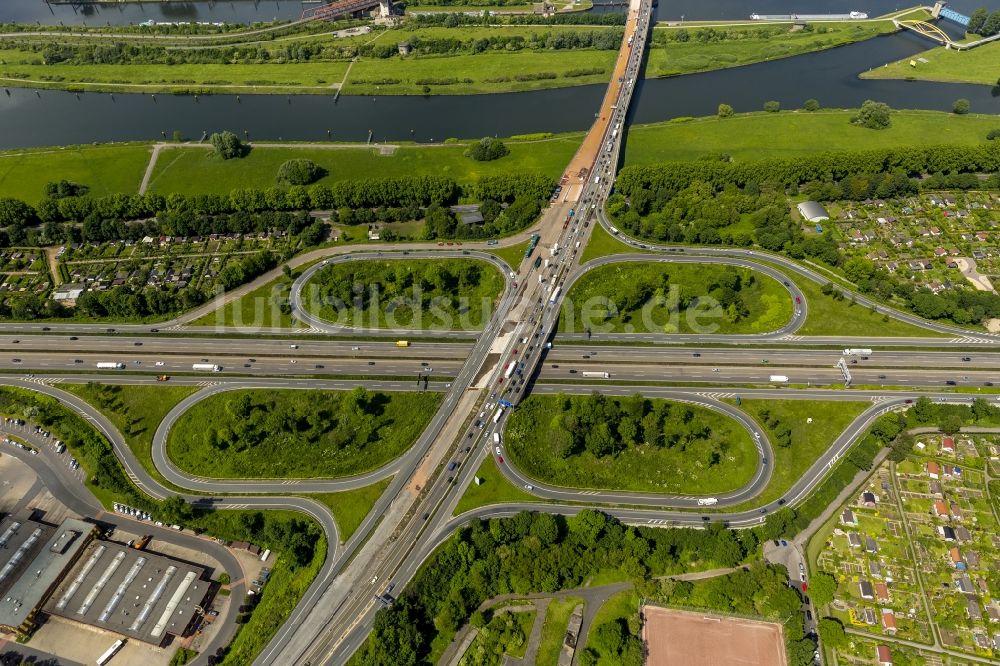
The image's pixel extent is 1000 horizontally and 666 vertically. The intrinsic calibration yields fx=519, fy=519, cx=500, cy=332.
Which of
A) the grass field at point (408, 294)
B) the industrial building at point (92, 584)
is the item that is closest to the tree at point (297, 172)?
the grass field at point (408, 294)

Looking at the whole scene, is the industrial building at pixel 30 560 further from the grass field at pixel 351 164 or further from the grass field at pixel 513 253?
the grass field at pixel 351 164

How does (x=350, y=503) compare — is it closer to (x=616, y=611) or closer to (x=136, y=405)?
(x=616, y=611)

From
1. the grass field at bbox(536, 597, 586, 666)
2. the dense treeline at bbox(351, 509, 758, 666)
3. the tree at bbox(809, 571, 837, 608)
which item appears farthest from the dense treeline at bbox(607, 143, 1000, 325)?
the grass field at bbox(536, 597, 586, 666)

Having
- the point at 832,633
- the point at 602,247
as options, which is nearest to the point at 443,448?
the point at 832,633

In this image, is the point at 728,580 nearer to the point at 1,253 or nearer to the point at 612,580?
the point at 612,580

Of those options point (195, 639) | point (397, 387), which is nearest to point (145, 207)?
point (397, 387)
